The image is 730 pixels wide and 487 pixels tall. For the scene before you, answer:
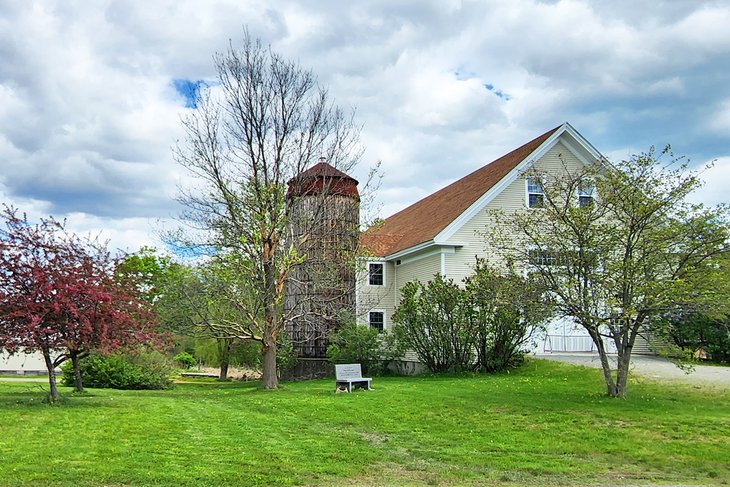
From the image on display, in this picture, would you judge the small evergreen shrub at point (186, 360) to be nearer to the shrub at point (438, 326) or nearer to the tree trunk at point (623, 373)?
A: the shrub at point (438, 326)

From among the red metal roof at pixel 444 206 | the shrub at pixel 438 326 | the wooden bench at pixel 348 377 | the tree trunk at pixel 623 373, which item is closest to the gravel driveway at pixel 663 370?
the tree trunk at pixel 623 373

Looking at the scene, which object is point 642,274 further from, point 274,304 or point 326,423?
point 274,304

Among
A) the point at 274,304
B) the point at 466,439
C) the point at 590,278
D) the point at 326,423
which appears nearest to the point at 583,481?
the point at 466,439

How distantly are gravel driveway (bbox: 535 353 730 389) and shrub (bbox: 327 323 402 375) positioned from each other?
210 inches

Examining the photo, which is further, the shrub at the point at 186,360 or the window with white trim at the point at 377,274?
the shrub at the point at 186,360

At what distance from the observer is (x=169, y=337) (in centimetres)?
1653

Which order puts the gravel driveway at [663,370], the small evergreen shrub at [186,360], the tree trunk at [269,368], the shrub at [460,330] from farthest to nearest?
the small evergreen shrub at [186,360]
the shrub at [460,330]
the tree trunk at [269,368]
the gravel driveway at [663,370]

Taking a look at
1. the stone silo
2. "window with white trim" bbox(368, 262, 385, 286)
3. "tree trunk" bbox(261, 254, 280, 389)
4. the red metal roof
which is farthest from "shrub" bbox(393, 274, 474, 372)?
"window with white trim" bbox(368, 262, 385, 286)

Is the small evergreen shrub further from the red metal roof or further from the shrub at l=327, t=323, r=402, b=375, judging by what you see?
the shrub at l=327, t=323, r=402, b=375

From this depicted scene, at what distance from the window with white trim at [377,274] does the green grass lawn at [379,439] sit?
12.8 metres

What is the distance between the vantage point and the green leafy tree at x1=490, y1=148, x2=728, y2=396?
1410 cm

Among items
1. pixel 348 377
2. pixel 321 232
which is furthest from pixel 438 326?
pixel 348 377

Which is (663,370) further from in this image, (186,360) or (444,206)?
(186,360)

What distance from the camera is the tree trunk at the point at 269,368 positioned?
19891 millimetres
